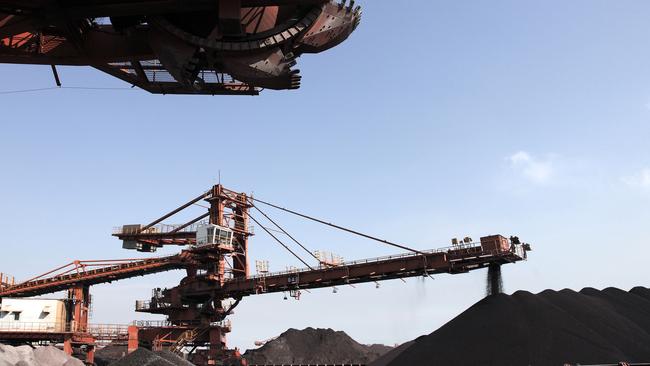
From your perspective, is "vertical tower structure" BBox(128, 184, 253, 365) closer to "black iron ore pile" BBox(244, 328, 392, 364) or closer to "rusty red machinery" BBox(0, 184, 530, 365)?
"rusty red machinery" BBox(0, 184, 530, 365)

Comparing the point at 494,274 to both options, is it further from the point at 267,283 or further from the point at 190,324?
the point at 190,324

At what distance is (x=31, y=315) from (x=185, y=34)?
45.2 m

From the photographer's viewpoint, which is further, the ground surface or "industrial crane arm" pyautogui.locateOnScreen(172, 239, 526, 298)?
"industrial crane arm" pyautogui.locateOnScreen(172, 239, 526, 298)

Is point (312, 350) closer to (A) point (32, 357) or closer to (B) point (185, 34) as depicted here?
(A) point (32, 357)

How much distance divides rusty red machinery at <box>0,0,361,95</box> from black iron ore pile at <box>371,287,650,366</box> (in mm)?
17209

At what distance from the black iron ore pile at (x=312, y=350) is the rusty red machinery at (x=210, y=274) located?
50.0 ft

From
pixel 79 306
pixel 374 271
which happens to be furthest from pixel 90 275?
pixel 374 271

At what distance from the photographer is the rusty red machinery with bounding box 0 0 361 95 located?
1214cm

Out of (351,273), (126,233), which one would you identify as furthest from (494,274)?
(126,233)

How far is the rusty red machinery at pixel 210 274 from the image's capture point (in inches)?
1464

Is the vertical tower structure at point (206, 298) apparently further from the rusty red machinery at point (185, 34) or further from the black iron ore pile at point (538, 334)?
the rusty red machinery at point (185, 34)

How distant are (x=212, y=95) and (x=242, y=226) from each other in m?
32.8

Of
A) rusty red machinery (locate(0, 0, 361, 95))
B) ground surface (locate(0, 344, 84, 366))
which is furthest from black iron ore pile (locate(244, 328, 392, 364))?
rusty red machinery (locate(0, 0, 361, 95))

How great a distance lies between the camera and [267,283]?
140 ft
